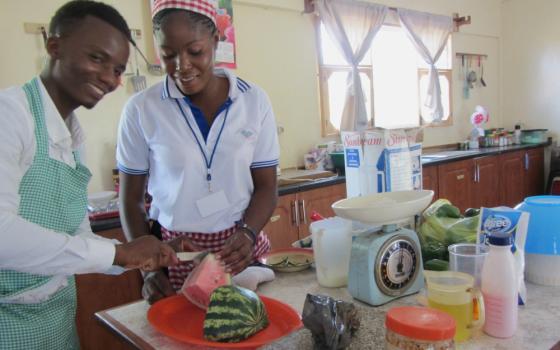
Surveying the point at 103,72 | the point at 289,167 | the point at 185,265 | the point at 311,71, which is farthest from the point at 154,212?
the point at 311,71

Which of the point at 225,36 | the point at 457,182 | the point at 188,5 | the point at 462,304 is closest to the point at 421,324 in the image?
the point at 462,304

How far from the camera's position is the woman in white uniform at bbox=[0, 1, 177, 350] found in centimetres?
81

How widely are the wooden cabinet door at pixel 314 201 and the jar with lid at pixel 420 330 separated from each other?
7.13 ft

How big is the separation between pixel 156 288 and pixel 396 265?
610 mm

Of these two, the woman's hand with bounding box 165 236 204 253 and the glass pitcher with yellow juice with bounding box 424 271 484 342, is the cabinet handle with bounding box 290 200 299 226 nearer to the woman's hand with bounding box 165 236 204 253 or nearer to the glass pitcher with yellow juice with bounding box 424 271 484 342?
the woman's hand with bounding box 165 236 204 253

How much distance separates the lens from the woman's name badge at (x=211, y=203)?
4.19 ft

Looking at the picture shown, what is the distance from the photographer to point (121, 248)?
0.93 m

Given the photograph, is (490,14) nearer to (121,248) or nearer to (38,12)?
(38,12)

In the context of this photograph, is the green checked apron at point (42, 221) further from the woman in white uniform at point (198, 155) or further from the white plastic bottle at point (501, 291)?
the white plastic bottle at point (501, 291)

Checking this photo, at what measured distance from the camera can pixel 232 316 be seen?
85cm

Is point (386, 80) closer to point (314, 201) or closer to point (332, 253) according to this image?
point (314, 201)

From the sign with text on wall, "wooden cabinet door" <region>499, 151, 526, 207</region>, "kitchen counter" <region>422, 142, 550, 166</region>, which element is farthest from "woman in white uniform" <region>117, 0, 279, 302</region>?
"wooden cabinet door" <region>499, 151, 526, 207</region>

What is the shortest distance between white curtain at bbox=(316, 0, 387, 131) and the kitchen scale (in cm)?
303

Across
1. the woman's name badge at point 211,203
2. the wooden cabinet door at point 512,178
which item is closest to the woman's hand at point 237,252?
the woman's name badge at point 211,203
